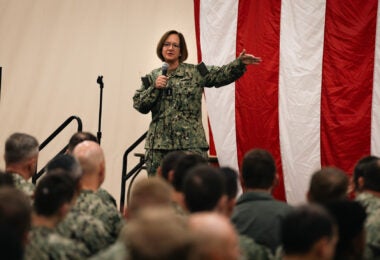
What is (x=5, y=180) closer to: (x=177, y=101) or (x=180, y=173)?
(x=180, y=173)

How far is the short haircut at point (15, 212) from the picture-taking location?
2.73 m

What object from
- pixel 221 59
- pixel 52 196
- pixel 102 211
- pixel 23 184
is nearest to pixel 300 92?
pixel 221 59


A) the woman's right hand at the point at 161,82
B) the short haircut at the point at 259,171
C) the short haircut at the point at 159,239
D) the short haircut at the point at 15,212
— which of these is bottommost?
the short haircut at the point at 259,171

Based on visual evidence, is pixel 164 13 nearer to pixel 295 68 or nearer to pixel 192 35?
pixel 192 35

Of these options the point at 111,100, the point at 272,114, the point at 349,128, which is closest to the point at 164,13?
the point at 111,100

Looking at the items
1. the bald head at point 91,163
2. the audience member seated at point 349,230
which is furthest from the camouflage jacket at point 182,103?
the audience member seated at point 349,230

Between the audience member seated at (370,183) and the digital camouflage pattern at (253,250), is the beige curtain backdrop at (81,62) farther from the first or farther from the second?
the digital camouflage pattern at (253,250)

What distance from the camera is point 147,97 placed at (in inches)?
224

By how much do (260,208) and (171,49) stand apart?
2.35m

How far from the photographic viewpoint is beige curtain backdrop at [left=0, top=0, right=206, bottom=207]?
28.6ft

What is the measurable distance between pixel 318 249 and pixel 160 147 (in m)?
3.20

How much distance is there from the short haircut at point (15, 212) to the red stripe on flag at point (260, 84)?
13.1 ft

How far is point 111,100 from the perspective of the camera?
28.7 ft

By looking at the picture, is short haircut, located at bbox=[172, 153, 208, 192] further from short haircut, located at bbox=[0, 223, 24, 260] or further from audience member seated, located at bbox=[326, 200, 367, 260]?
short haircut, located at bbox=[0, 223, 24, 260]
